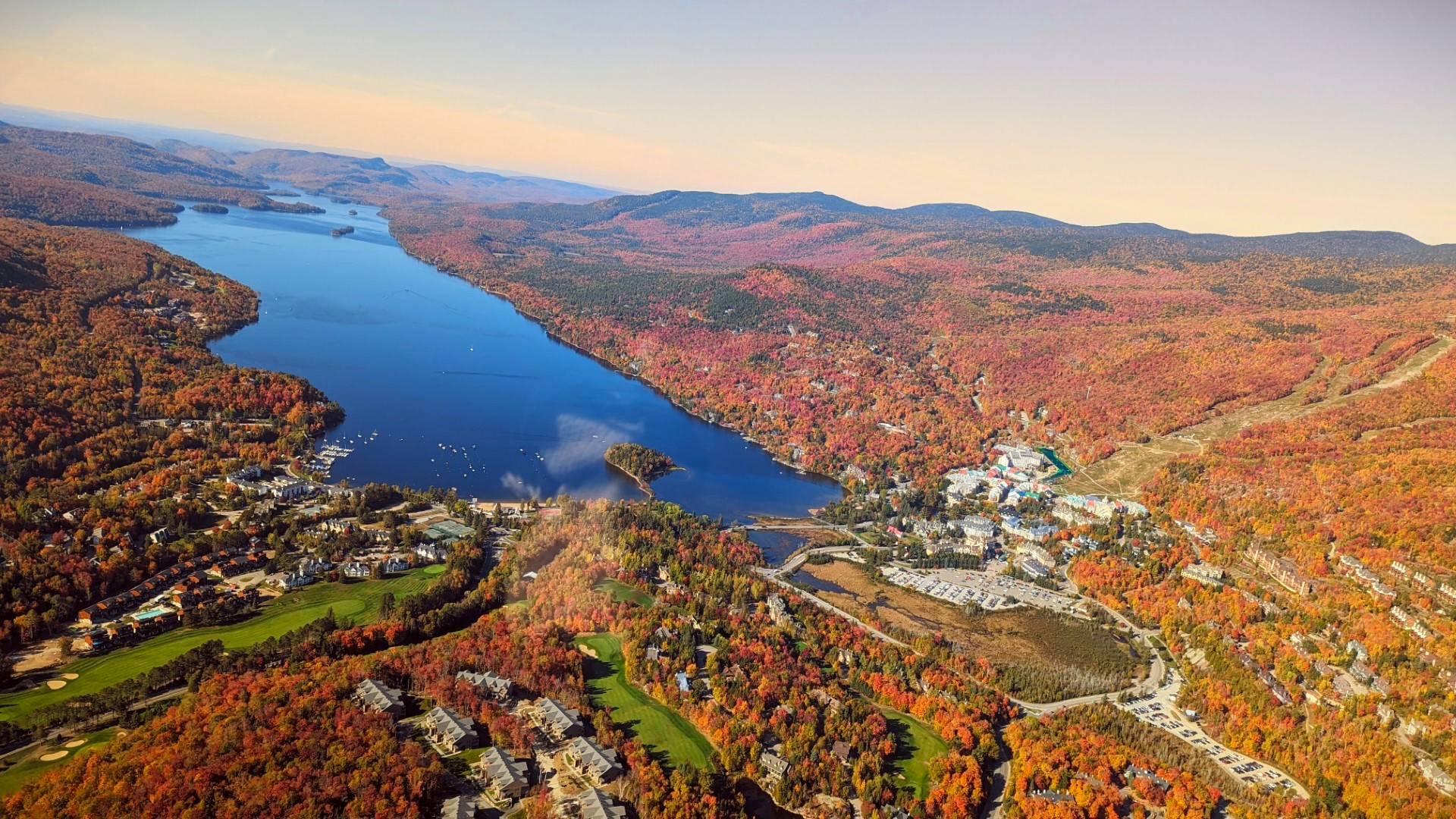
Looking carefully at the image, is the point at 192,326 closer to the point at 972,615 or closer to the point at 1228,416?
the point at 972,615

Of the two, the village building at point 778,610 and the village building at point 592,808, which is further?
the village building at point 778,610

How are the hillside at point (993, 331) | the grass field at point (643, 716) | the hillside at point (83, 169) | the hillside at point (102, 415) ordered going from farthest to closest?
the hillside at point (83, 169)
the hillside at point (993, 331)
the hillside at point (102, 415)
the grass field at point (643, 716)

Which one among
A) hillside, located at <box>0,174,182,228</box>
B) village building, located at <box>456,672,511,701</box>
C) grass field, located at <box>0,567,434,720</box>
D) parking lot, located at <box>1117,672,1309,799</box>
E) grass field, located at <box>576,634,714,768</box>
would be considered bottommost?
grass field, located at <box>0,567,434,720</box>

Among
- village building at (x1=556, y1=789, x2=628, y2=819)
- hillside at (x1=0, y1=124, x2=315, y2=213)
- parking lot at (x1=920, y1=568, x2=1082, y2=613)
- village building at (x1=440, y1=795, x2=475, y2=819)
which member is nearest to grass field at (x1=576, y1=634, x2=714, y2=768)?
village building at (x1=556, y1=789, x2=628, y2=819)

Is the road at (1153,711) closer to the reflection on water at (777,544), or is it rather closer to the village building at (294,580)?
the reflection on water at (777,544)

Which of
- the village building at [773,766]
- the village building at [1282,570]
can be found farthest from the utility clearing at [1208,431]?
→ the village building at [773,766]

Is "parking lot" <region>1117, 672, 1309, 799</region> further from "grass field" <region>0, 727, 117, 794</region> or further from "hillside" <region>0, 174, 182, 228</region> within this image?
"hillside" <region>0, 174, 182, 228</region>

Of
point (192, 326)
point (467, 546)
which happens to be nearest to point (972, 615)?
point (467, 546)

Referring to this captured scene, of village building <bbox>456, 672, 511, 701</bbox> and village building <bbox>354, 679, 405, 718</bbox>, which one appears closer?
village building <bbox>354, 679, 405, 718</bbox>
